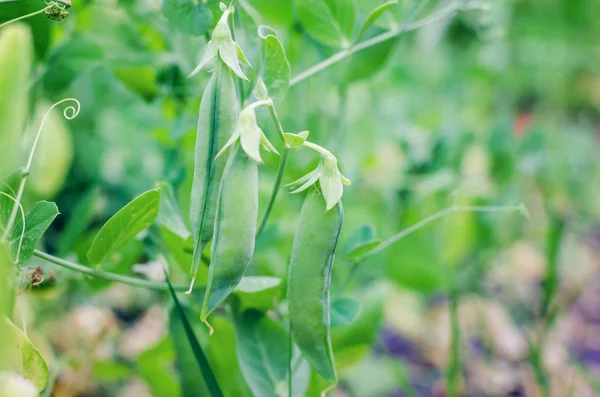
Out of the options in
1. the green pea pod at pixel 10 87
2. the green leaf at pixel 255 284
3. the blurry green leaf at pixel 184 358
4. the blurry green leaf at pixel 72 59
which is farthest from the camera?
the blurry green leaf at pixel 72 59

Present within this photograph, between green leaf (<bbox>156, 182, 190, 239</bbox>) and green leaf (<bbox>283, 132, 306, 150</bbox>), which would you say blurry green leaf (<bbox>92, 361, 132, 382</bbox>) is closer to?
green leaf (<bbox>156, 182, 190, 239</bbox>)

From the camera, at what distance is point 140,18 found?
831 millimetres

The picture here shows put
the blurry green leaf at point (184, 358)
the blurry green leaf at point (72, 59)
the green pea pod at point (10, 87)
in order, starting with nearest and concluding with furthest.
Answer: the green pea pod at point (10, 87), the blurry green leaf at point (184, 358), the blurry green leaf at point (72, 59)

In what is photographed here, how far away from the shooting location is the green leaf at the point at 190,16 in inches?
22.6

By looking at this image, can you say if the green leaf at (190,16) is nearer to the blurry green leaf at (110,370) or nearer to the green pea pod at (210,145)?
the green pea pod at (210,145)

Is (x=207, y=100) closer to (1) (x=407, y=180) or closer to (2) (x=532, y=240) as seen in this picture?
(1) (x=407, y=180)

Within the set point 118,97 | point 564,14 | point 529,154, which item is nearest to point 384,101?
point 529,154

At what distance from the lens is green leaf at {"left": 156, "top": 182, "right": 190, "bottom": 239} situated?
1.91 ft

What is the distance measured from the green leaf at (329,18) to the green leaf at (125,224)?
301 mm

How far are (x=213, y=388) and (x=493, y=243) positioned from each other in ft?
2.38

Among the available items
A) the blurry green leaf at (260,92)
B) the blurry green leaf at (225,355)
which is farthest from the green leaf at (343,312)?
the blurry green leaf at (260,92)

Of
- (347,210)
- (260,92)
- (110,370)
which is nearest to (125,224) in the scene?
(260,92)

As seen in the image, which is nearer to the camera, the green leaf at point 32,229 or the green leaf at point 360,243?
the green leaf at point 32,229

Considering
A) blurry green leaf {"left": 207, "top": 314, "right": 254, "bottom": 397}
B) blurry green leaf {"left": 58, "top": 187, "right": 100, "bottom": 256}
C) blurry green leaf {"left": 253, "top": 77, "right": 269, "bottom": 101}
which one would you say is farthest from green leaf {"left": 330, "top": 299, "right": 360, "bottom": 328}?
blurry green leaf {"left": 58, "top": 187, "right": 100, "bottom": 256}
